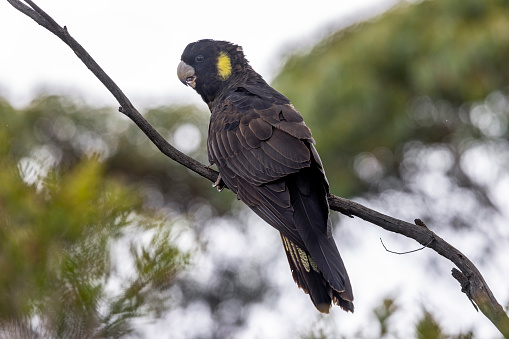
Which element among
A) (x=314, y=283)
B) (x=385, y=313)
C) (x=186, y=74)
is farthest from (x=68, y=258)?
(x=186, y=74)

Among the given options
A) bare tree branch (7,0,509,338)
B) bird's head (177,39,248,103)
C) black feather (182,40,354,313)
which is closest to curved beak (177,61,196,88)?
bird's head (177,39,248,103)

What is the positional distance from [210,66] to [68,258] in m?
2.92

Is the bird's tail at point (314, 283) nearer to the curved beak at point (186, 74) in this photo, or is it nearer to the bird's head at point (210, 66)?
the bird's head at point (210, 66)

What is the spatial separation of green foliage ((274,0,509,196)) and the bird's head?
3.51 metres

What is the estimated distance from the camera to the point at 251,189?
3.36 m

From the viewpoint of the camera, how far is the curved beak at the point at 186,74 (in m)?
4.46

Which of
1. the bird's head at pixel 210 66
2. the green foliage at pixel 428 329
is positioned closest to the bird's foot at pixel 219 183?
the bird's head at pixel 210 66

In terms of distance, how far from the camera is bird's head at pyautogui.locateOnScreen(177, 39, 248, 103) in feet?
14.5

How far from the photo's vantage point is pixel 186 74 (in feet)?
14.6

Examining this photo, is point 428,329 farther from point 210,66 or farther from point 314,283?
point 210,66

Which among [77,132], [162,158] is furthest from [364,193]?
[77,132]

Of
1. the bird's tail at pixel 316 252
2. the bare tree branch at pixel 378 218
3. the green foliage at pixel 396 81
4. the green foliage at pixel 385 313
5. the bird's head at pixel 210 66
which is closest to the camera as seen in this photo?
the green foliage at pixel 385 313

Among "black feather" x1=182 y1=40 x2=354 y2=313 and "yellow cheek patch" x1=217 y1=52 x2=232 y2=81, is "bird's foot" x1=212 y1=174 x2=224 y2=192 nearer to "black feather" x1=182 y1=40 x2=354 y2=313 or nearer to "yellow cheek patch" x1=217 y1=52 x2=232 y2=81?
"black feather" x1=182 y1=40 x2=354 y2=313

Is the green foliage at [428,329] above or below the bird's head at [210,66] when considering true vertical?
below
